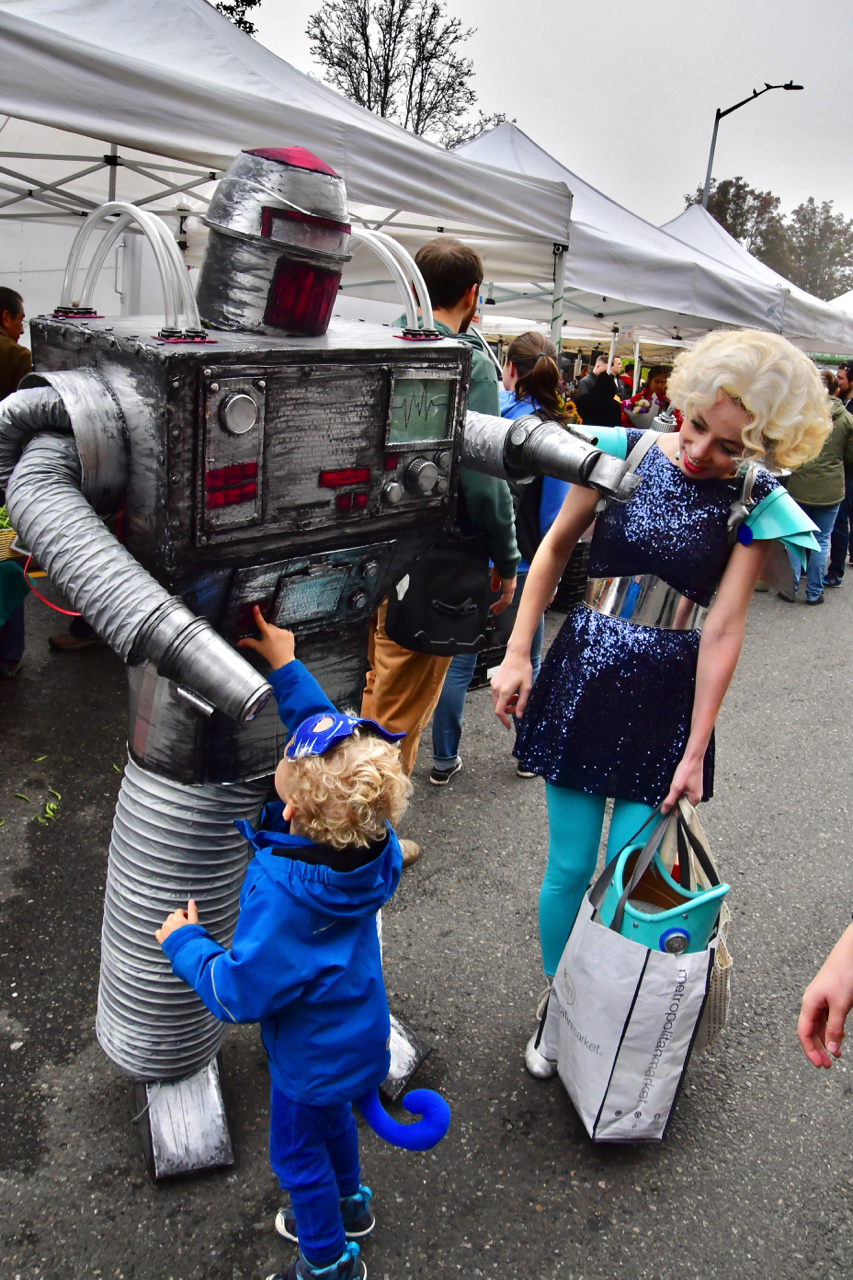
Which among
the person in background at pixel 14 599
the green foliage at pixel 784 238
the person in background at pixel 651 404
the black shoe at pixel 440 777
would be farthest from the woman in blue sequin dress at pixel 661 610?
the green foliage at pixel 784 238

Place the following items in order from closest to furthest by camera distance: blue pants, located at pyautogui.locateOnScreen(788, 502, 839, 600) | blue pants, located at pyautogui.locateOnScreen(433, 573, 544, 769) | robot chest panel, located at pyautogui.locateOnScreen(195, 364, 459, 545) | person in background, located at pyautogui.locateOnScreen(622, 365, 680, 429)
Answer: robot chest panel, located at pyautogui.locateOnScreen(195, 364, 459, 545)
blue pants, located at pyautogui.locateOnScreen(433, 573, 544, 769)
blue pants, located at pyautogui.locateOnScreen(788, 502, 839, 600)
person in background, located at pyautogui.locateOnScreen(622, 365, 680, 429)

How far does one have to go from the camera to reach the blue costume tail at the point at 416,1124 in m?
1.31

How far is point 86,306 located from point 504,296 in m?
7.56

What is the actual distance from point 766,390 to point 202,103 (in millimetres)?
2749

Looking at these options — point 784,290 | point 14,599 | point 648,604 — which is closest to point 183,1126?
point 648,604

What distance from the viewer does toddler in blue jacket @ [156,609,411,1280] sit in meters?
1.22

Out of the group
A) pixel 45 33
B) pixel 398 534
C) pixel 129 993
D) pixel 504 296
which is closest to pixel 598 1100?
pixel 129 993

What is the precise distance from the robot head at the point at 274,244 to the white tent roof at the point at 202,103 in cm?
183

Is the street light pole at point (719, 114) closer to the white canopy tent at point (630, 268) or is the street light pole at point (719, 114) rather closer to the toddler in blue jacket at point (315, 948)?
the white canopy tent at point (630, 268)

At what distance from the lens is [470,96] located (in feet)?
56.9

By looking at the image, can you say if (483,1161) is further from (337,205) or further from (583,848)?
(337,205)

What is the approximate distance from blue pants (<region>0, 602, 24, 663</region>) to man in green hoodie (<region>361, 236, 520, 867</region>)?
5.77 feet

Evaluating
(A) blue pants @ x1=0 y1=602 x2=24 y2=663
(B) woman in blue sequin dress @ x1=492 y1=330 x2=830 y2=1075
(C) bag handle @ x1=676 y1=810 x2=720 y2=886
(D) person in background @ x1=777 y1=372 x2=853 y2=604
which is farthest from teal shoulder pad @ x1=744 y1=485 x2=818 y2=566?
(D) person in background @ x1=777 y1=372 x2=853 y2=604

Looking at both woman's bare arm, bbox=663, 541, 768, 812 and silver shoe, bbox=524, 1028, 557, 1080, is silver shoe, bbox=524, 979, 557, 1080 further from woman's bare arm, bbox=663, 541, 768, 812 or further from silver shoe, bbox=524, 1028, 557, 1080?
woman's bare arm, bbox=663, 541, 768, 812
